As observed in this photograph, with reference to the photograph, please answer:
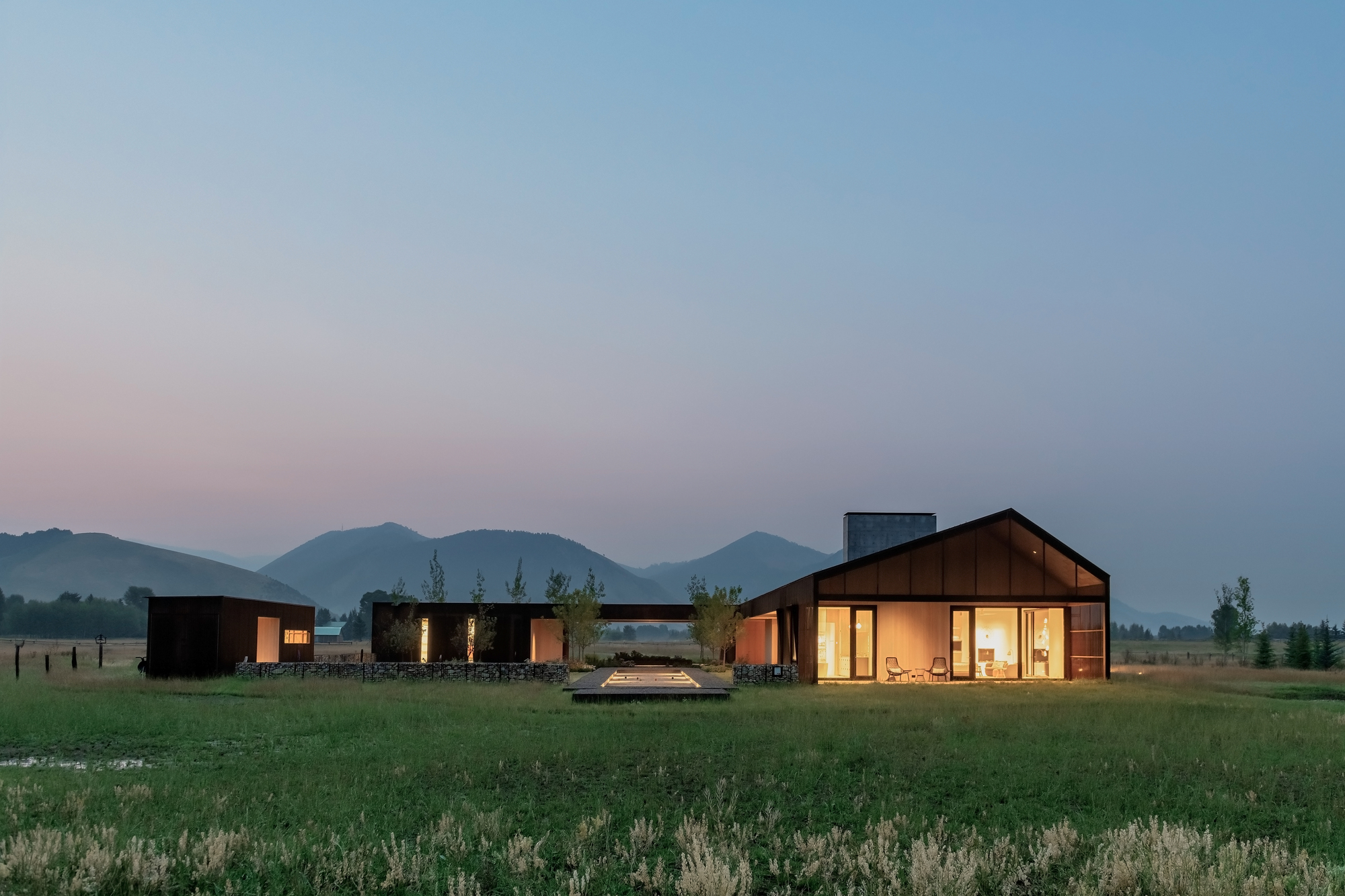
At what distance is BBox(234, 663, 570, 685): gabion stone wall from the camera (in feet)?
99.5

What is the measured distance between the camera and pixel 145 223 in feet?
82.6

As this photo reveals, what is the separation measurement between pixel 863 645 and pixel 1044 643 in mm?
6040

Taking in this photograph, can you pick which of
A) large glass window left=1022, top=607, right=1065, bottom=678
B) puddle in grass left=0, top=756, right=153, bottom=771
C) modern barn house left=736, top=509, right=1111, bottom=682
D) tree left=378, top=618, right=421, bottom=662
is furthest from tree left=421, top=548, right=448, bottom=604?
puddle in grass left=0, top=756, right=153, bottom=771

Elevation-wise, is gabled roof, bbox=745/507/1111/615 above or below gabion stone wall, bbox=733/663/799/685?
above

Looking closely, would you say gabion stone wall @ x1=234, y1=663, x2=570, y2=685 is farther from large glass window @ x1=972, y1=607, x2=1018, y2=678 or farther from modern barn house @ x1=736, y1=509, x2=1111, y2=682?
large glass window @ x1=972, y1=607, x2=1018, y2=678

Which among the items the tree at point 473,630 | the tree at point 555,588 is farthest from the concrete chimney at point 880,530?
the tree at point 473,630

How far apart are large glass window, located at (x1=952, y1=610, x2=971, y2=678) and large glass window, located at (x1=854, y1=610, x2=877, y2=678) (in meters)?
2.62

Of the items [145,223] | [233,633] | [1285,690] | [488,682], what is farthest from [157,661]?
[1285,690]

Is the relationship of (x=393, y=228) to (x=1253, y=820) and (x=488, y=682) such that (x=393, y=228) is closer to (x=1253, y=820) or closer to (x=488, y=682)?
(x=488, y=682)

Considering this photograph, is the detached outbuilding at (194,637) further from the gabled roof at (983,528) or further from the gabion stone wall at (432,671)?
the gabled roof at (983,528)

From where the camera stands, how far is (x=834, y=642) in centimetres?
3084

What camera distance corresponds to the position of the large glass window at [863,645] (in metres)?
30.4

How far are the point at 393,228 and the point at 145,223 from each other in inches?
235

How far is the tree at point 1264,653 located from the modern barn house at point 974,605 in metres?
21.6
